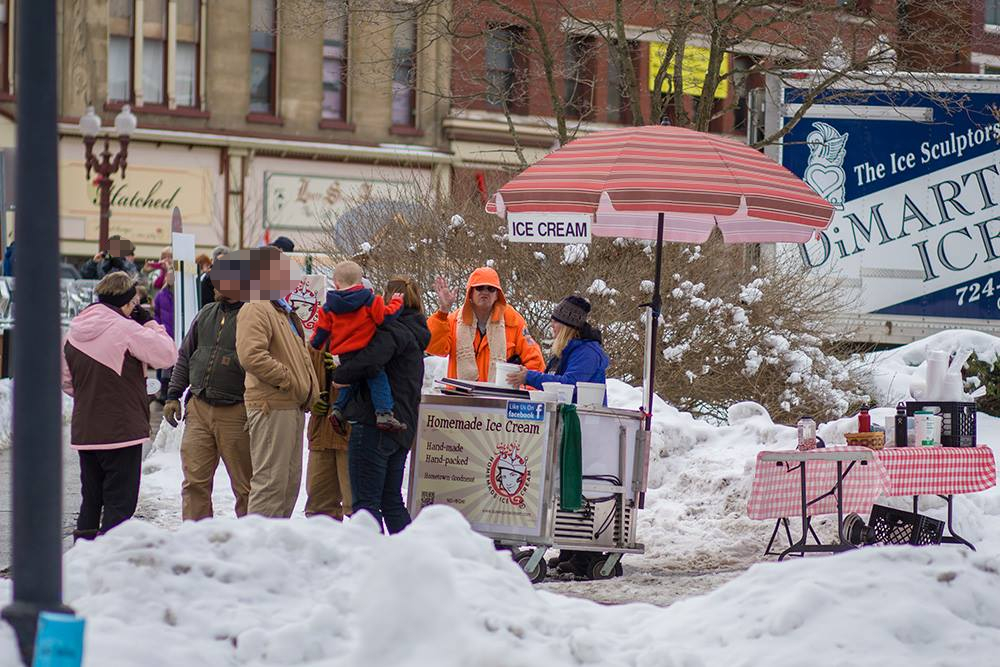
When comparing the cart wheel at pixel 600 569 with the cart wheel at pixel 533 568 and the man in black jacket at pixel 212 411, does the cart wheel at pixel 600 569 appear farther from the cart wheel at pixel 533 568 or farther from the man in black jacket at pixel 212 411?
the man in black jacket at pixel 212 411

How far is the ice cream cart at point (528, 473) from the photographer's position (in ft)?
29.3

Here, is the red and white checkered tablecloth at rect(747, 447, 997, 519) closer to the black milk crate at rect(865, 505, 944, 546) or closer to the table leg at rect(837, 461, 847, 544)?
the table leg at rect(837, 461, 847, 544)

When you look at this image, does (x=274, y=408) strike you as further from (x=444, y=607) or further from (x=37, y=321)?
(x=37, y=321)

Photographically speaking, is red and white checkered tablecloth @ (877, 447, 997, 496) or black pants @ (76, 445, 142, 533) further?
red and white checkered tablecloth @ (877, 447, 997, 496)

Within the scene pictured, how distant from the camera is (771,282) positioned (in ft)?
52.6

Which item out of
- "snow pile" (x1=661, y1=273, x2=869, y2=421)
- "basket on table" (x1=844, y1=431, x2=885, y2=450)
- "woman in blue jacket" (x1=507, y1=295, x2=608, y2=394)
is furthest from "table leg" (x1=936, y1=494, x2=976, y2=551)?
"snow pile" (x1=661, y1=273, x2=869, y2=421)

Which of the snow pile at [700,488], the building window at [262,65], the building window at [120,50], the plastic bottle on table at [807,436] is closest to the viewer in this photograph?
the plastic bottle on table at [807,436]

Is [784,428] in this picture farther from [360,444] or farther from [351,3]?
[351,3]

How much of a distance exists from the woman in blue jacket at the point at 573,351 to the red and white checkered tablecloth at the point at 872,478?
48.4 inches

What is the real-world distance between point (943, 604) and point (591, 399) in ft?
11.5

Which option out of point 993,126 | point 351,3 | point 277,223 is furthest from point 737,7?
point 277,223

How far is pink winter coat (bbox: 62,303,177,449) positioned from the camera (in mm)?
8664

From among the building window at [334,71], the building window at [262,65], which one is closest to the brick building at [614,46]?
the building window at [334,71]

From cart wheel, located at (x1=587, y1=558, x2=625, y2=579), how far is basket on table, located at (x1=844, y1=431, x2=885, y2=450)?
1727mm
